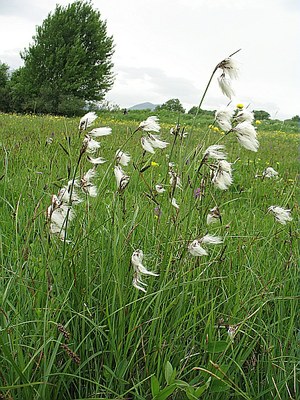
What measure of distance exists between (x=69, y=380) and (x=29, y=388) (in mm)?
140

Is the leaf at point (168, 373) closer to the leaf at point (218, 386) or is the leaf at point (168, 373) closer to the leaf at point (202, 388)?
the leaf at point (202, 388)

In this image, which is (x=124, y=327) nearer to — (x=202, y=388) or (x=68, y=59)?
(x=202, y=388)

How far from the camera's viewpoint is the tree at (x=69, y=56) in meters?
40.2

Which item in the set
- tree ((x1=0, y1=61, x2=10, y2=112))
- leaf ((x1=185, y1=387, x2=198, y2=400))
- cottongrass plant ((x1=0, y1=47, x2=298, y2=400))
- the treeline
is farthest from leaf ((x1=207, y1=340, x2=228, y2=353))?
tree ((x1=0, y1=61, x2=10, y2=112))

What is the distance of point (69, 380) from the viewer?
4.33 feet

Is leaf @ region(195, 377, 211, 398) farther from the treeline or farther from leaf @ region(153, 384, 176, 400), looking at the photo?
the treeline

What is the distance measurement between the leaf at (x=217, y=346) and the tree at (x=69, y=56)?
129ft

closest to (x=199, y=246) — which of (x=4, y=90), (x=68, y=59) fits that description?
(x=68, y=59)

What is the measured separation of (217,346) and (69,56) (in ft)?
134

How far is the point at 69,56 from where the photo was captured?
39906mm

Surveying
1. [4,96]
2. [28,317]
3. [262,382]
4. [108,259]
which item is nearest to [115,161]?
[108,259]

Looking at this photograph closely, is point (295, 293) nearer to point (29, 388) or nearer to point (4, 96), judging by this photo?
point (29, 388)

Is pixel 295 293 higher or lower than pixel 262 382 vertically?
higher

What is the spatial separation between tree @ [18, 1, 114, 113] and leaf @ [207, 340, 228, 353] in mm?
39258
